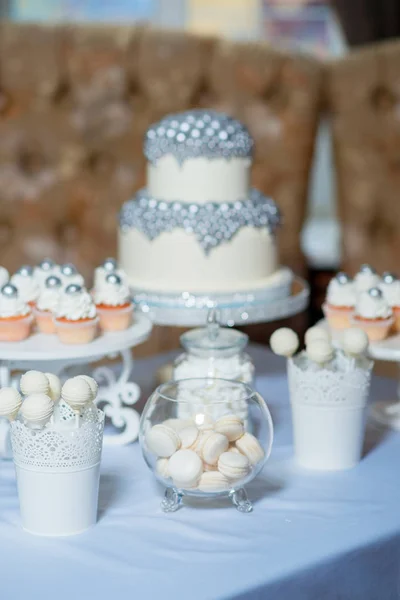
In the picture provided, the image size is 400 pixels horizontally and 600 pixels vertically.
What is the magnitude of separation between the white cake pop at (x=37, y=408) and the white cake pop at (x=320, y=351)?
382 millimetres

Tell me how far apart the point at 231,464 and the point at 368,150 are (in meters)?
1.59

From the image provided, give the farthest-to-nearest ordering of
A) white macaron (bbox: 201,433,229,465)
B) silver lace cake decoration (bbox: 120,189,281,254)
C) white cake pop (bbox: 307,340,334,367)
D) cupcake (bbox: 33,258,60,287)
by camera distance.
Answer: silver lace cake decoration (bbox: 120,189,281,254), cupcake (bbox: 33,258,60,287), white cake pop (bbox: 307,340,334,367), white macaron (bbox: 201,433,229,465)

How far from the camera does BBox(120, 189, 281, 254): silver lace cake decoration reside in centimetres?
156

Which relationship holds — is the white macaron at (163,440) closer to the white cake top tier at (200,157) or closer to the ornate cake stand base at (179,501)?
the ornate cake stand base at (179,501)

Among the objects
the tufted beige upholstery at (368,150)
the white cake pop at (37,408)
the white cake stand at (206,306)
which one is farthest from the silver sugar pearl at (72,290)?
the tufted beige upholstery at (368,150)

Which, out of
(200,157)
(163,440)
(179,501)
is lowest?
(179,501)

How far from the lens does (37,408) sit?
38.8 inches

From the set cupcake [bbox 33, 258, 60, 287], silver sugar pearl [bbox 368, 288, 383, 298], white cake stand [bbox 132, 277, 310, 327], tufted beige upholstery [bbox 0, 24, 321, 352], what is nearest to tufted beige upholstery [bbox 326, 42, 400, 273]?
tufted beige upholstery [bbox 0, 24, 321, 352]

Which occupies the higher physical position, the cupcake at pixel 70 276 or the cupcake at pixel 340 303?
the cupcake at pixel 70 276

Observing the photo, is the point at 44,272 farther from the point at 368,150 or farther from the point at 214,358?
the point at 368,150

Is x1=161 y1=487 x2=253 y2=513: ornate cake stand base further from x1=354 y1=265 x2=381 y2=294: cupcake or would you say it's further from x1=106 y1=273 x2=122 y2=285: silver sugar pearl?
x1=354 y1=265 x2=381 y2=294: cupcake

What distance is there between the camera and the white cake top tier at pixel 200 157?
160cm

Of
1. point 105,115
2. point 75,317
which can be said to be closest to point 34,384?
point 75,317

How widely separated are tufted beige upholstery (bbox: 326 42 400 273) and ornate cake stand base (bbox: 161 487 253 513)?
150 cm
